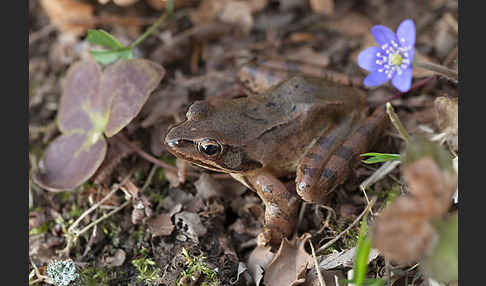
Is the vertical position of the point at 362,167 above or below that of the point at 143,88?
below

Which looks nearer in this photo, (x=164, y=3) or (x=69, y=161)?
(x=69, y=161)

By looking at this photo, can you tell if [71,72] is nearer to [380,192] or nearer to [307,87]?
[307,87]

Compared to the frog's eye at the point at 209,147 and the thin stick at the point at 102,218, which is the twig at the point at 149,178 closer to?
the thin stick at the point at 102,218

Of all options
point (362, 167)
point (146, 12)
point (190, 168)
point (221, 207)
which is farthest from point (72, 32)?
point (362, 167)

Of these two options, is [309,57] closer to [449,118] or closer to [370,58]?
[370,58]

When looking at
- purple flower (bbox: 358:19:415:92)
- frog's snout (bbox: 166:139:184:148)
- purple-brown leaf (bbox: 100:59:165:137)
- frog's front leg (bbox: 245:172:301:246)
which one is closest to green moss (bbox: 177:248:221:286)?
frog's front leg (bbox: 245:172:301:246)

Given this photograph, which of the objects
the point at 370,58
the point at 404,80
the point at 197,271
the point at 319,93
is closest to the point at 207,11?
the point at 319,93
